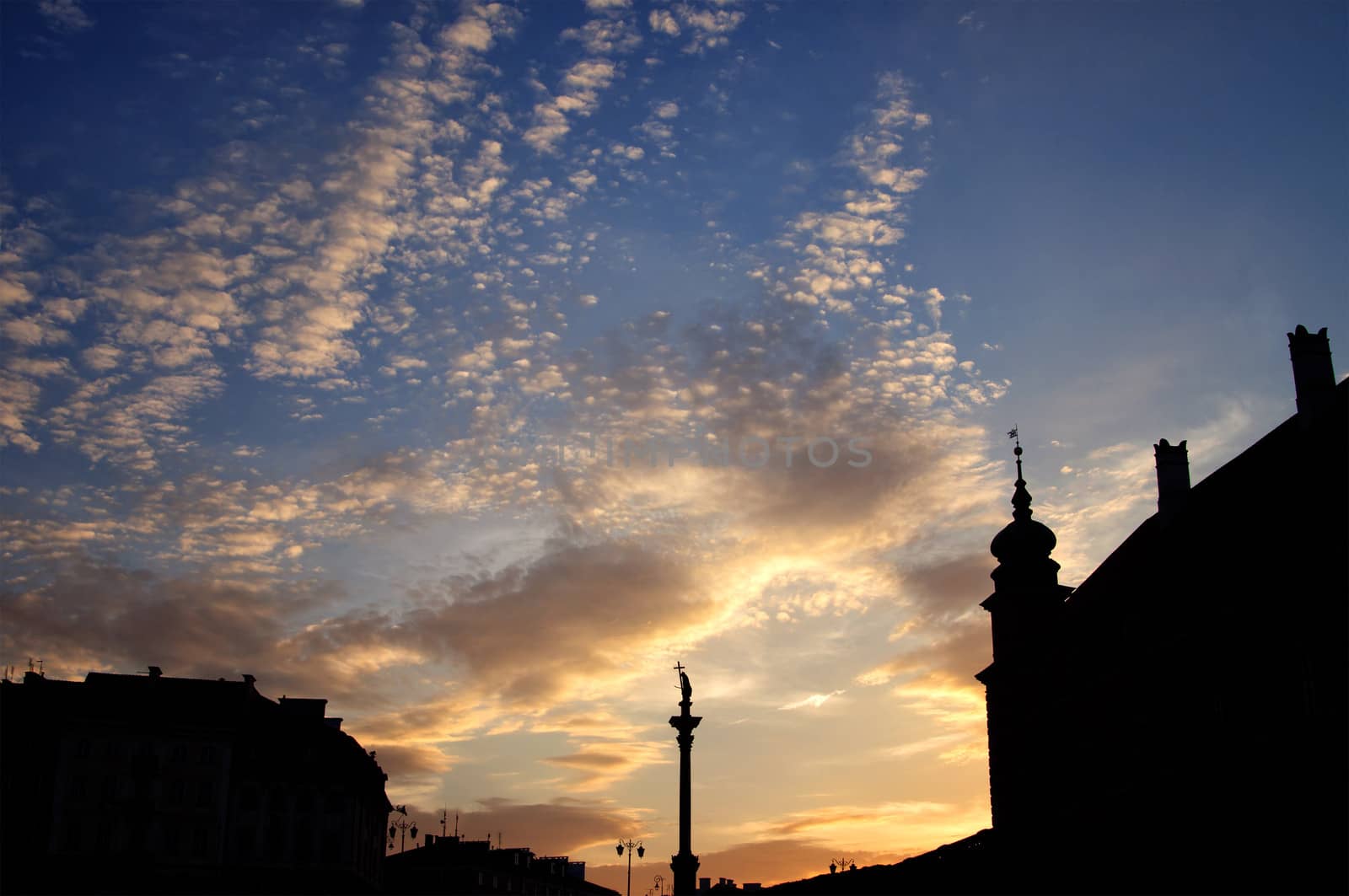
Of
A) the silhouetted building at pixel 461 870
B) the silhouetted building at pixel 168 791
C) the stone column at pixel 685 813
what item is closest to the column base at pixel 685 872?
the stone column at pixel 685 813

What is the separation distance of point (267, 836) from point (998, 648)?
46.6 m

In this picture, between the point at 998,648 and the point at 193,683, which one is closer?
the point at 998,648

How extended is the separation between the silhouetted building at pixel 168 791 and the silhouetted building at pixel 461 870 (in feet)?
77.4

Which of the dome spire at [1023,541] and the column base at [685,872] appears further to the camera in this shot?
the dome spire at [1023,541]

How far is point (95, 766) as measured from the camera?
7556cm

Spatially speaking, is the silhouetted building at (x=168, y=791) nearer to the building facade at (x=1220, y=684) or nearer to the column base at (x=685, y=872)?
the building facade at (x=1220, y=684)

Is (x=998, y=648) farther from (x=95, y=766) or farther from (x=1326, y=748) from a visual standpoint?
(x=95, y=766)

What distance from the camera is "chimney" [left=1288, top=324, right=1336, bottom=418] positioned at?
38938 millimetres

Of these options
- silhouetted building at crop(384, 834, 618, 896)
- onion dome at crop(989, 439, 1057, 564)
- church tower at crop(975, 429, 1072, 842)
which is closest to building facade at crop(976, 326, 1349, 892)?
church tower at crop(975, 429, 1072, 842)

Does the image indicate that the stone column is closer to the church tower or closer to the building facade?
the building facade

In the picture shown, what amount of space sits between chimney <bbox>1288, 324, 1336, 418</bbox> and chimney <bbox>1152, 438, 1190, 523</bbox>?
9828 millimetres

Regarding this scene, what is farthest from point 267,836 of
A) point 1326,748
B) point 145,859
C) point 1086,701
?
point 1326,748

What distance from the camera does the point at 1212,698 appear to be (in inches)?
1565

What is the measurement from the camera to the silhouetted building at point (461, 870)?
10944 centimetres
